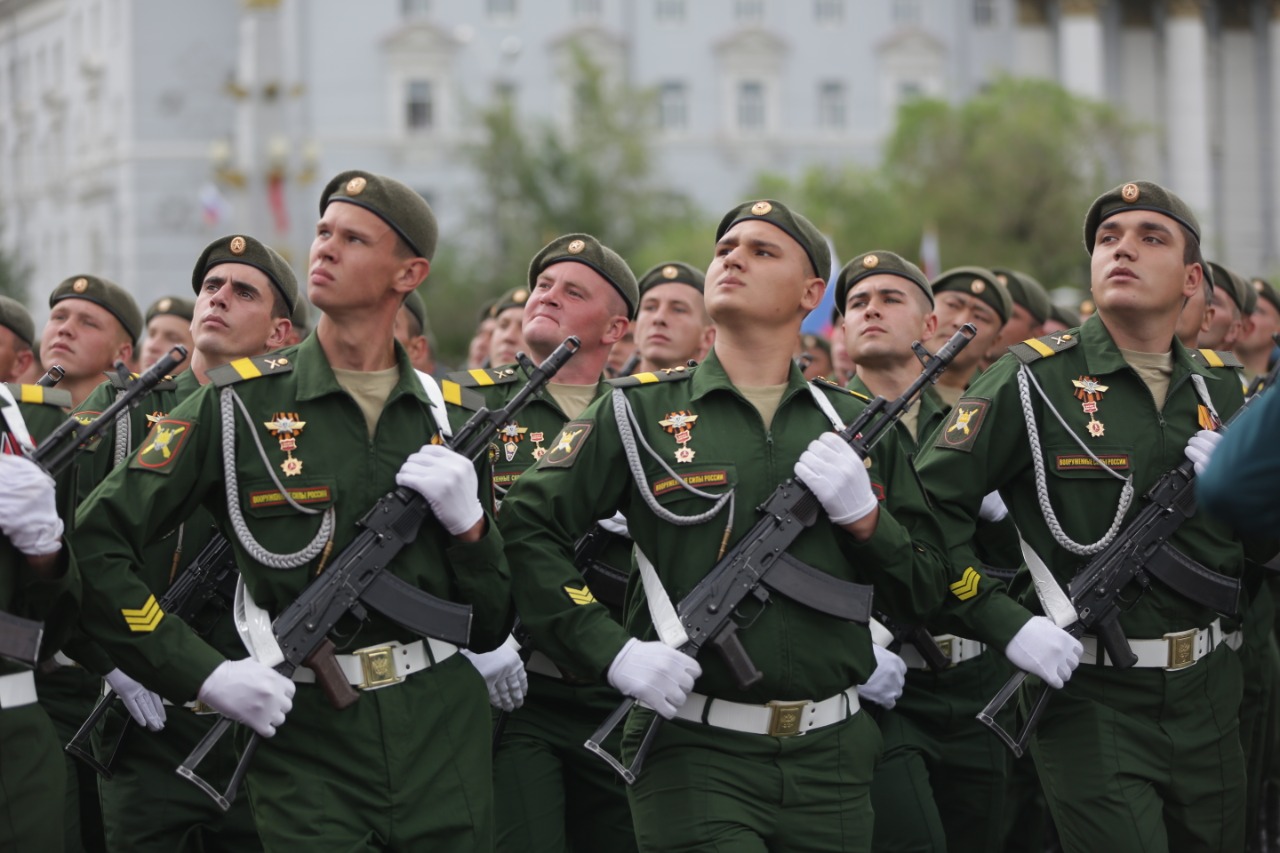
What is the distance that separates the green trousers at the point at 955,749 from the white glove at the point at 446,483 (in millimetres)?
2410

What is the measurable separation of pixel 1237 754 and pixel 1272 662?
2.12 m

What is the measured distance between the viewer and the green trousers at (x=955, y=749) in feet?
24.0

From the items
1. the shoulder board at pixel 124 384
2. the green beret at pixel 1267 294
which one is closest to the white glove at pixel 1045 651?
the shoulder board at pixel 124 384

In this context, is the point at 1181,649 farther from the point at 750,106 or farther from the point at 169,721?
the point at 750,106

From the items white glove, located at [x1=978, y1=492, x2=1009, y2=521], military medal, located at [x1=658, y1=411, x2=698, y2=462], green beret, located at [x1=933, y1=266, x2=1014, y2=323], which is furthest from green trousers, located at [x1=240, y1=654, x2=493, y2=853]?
green beret, located at [x1=933, y1=266, x2=1014, y2=323]

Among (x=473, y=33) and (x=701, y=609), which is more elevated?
(x=473, y=33)

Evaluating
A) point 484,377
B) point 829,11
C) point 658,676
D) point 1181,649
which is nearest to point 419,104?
point 829,11

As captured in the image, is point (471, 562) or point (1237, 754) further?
point (1237, 754)

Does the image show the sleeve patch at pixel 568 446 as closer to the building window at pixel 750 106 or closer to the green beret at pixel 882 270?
the green beret at pixel 882 270

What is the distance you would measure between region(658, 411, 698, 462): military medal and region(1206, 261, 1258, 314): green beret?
4.72 meters

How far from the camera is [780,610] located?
5578 mm

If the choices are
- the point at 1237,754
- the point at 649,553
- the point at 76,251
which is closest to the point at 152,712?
the point at 649,553

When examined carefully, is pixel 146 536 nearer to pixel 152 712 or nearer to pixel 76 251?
pixel 152 712

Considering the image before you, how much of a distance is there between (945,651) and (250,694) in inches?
127
